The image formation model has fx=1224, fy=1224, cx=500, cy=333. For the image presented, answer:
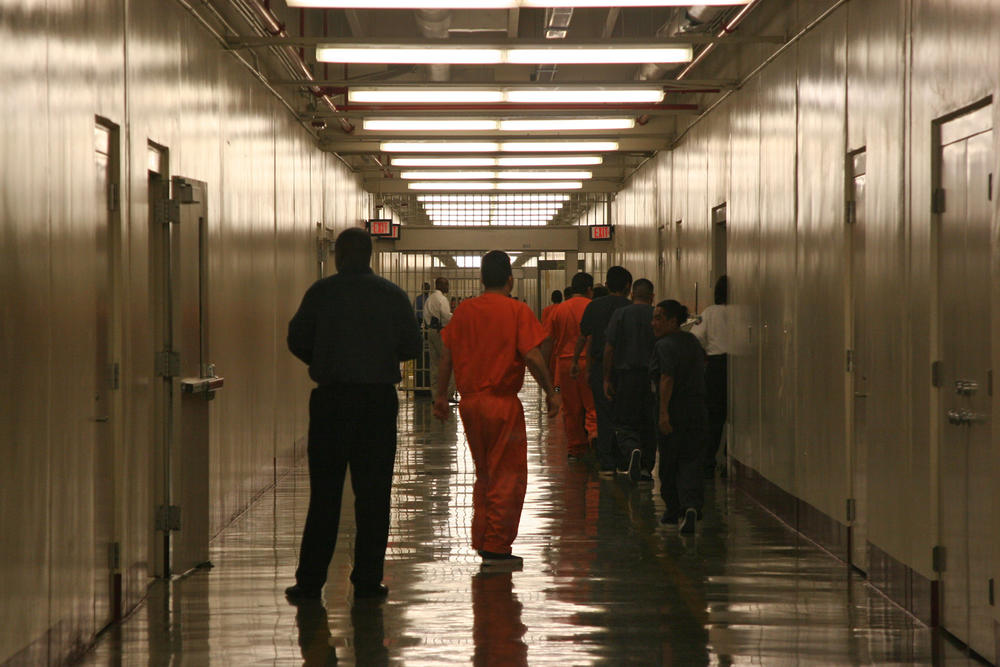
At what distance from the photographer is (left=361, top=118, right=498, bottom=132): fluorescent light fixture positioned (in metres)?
10.3

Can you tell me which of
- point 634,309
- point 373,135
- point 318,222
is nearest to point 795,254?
point 634,309

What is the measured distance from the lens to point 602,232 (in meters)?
18.8

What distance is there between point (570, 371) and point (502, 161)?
3.46m

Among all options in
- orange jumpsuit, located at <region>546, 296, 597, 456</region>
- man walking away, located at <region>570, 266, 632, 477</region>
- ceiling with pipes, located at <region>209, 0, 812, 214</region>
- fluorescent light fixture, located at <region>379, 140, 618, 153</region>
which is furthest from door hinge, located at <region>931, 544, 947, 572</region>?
fluorescent light fixture, located at <region>379, 140, 618, 153</region>

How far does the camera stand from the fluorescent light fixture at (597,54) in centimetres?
753

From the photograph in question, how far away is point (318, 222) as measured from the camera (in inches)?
500

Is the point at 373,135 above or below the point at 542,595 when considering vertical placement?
above

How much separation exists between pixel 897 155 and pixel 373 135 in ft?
22.9

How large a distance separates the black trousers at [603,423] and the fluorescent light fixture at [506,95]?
2276mm

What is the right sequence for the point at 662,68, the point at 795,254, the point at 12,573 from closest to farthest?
the point at 12,573 < the point at 795,254 < the point at 662,68

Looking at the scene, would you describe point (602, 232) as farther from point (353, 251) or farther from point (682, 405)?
point (353, 251)

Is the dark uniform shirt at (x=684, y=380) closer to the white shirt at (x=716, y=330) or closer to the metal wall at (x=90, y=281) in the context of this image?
the white shirt at (x=716, y=330)

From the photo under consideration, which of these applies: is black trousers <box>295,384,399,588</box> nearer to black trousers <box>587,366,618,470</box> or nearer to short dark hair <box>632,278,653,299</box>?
short dark hair <box>632,278,653,299</box>

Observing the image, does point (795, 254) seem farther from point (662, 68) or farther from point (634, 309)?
point (662, 68)
